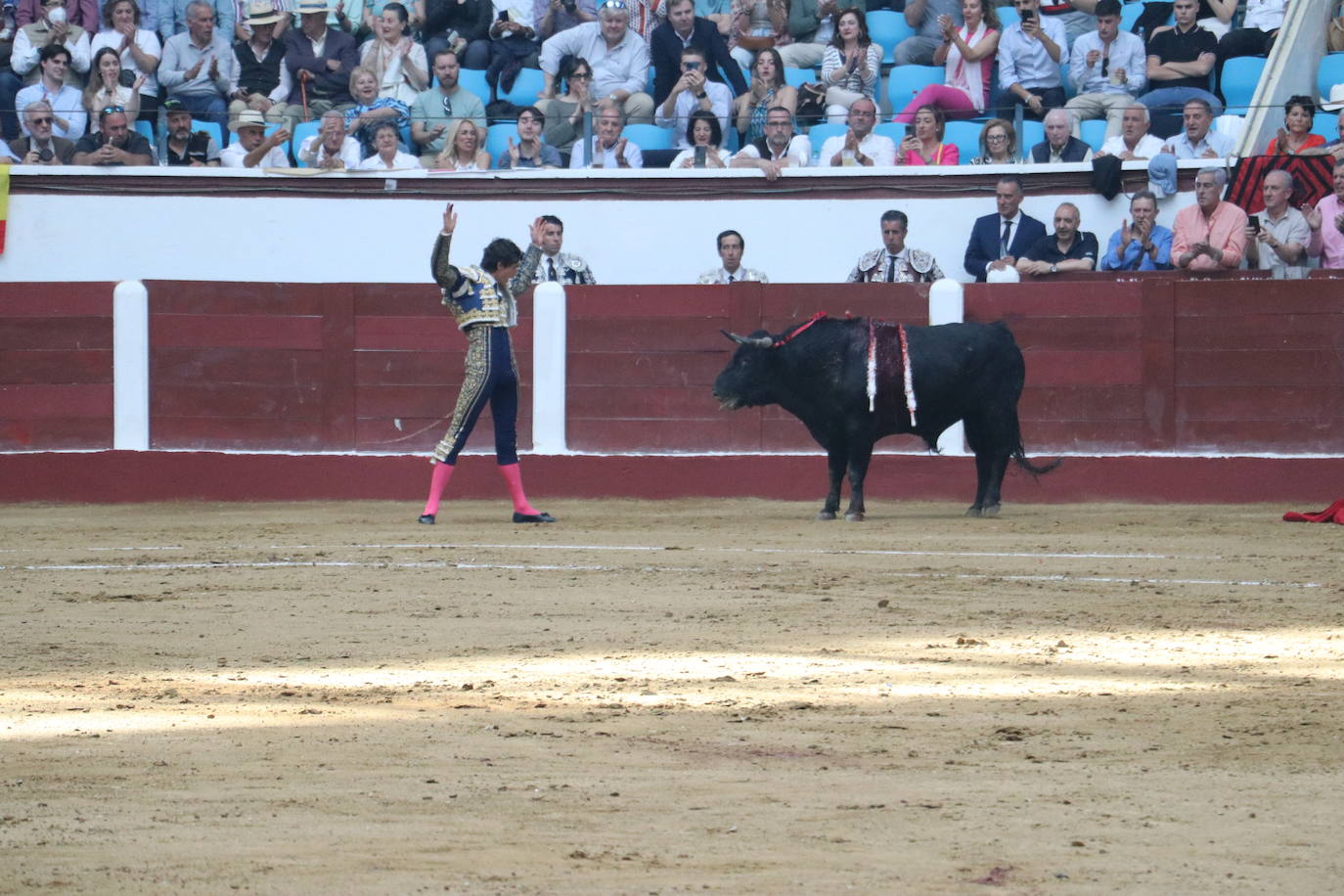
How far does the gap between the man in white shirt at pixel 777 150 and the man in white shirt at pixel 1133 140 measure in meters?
1.92

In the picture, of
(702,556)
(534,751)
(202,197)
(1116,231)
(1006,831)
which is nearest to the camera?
(1006,831)

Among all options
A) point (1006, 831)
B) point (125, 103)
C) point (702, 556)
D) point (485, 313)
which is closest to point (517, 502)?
point (485, 313)

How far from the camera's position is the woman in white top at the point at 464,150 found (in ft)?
41.7

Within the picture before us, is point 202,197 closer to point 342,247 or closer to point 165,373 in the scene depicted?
point 342,247

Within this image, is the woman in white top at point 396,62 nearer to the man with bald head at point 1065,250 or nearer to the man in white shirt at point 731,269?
the man in white shirt at point 731,269

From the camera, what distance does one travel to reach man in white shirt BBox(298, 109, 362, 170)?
12.9m

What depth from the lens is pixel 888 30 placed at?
1345 centimetres

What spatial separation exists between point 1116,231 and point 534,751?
8056mm

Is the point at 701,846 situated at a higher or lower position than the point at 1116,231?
lower

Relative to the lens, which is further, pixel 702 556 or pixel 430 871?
pixel 702 556

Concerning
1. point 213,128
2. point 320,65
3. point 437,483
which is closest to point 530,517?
point 437,483

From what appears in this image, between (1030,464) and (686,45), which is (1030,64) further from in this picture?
(1030,464)

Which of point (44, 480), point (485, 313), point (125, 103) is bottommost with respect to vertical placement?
point (44, 480)

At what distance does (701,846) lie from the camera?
3393 millimetres
